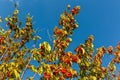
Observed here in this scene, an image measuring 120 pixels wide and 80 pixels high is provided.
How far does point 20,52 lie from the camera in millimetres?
18984

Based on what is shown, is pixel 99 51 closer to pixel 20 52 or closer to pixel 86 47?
pixel 86 47

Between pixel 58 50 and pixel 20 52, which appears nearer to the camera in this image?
pixel 58 50

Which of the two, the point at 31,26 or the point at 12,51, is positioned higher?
the point at 31,26

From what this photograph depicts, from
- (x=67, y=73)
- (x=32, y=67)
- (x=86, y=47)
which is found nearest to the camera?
(x=32, y=67)

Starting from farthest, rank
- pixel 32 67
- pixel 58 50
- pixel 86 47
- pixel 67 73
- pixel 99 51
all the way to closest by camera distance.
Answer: pixel 99 51
pixel 86 47
pixel 58 50
pixel 67 73
pixel 32 67

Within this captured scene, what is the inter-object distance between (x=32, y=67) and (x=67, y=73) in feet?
7.53

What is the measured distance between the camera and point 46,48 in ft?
35.8

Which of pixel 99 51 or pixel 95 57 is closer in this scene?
pixel 95 57

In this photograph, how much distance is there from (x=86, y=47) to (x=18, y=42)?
16.2ft

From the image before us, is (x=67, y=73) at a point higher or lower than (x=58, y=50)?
lower

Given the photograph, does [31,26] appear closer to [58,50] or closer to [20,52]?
[20,52]

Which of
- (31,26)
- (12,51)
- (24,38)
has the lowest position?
(12,51)

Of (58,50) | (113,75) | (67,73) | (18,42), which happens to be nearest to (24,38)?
(18,42)

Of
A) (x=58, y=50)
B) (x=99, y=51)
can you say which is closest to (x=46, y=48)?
(x=58, y=50)
